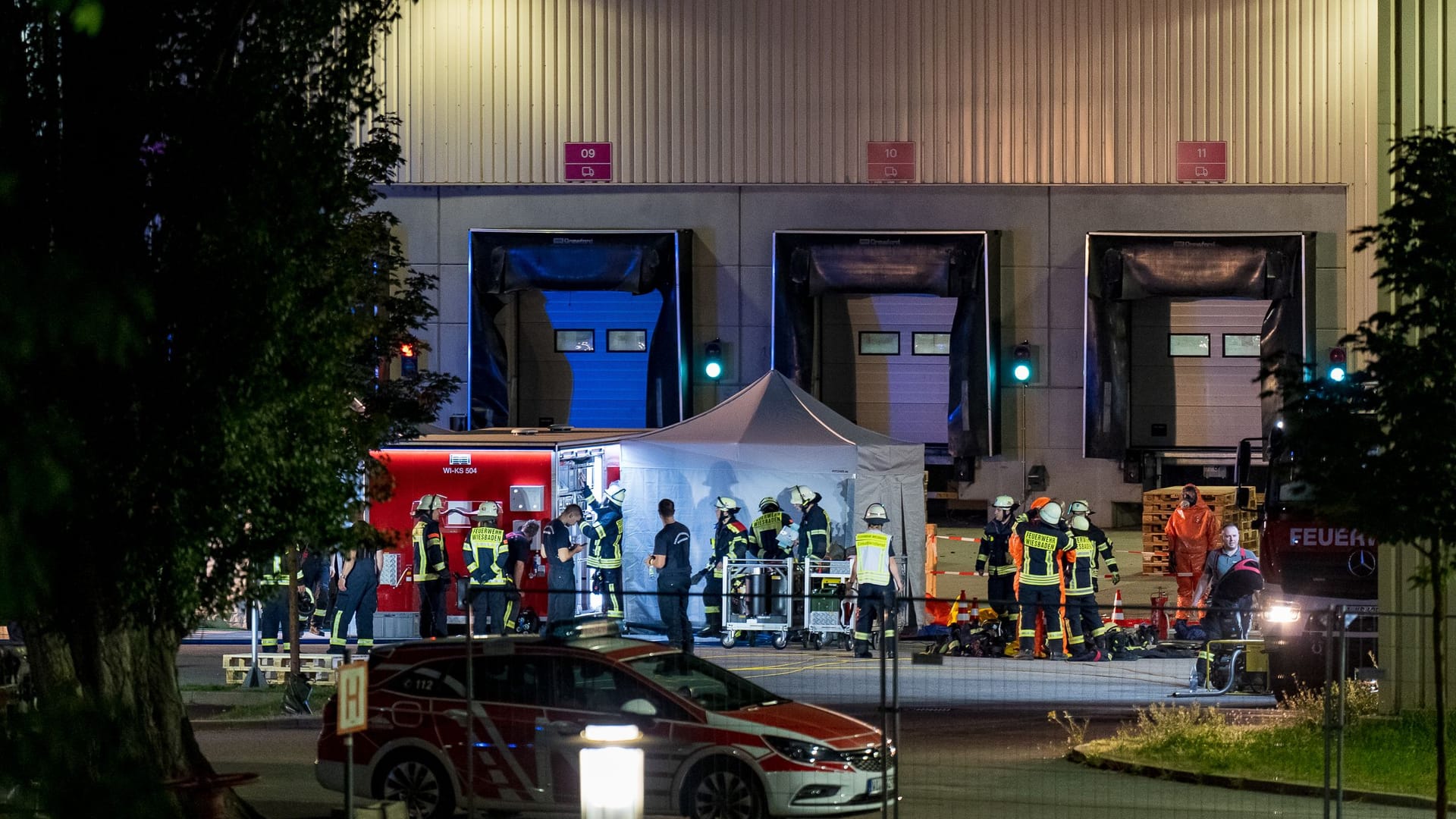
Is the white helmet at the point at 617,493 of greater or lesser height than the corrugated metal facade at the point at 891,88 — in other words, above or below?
below

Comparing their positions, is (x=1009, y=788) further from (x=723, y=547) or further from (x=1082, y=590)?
(x=723, y=547)

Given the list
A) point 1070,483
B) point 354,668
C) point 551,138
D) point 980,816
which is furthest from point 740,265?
point 354,668

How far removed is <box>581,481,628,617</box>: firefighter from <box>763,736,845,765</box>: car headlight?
1081 cm

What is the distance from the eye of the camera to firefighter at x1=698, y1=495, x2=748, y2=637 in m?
21.2

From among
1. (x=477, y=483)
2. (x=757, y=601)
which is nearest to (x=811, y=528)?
(x=757, y=601)

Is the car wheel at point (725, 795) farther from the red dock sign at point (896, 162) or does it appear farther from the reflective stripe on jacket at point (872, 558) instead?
the red dock sign at point (896, 162)

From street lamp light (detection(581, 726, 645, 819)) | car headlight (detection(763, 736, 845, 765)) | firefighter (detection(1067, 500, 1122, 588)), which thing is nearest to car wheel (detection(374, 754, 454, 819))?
car headlight (detection(763, 736, 845, 765))

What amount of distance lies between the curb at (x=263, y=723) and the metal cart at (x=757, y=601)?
576 centimetres

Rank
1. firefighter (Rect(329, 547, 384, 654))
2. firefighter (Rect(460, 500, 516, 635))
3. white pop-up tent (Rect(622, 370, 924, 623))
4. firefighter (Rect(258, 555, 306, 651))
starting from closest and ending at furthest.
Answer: firefighter (Rect(329, 547, 384, 654))
firefighter (Rect(258, 555, 306, 651))
firefighter (Rect(460, 500, 516, 635))
white pop-up tent (Rect(622, 370, 924, 623))

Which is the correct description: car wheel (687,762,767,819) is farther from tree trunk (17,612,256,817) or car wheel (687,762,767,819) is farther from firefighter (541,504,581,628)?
firefighter (541,504,581,628)

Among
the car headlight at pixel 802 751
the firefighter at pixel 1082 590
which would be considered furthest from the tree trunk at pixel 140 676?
the firefighter at pixel 1082 590

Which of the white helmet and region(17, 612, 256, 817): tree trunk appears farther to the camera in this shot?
the white helmet

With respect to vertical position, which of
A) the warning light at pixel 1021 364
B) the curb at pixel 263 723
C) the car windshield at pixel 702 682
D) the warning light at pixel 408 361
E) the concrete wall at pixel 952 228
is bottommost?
the curb at pixel 263 723

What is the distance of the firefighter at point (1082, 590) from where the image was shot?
58.0ft
